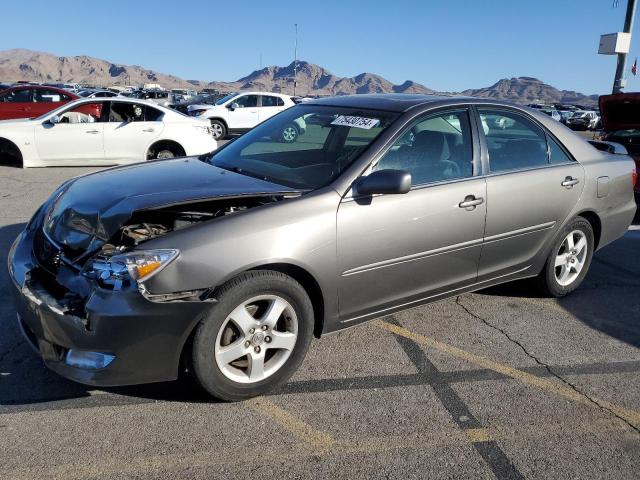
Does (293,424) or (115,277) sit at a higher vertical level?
(115,277)

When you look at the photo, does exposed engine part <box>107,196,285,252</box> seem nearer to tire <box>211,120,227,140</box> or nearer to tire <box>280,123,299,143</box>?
tire <box>280,123,299,143</box>

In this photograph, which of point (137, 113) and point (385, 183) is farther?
point (137, 113)

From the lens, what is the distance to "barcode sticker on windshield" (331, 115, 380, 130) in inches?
152

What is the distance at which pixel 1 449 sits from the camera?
2.66 m

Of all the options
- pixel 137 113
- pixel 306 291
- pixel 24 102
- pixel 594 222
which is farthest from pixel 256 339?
pixel 24 102

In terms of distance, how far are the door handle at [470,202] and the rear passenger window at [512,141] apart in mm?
329

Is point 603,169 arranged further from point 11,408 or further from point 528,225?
point 11,408

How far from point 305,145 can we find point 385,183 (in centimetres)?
108

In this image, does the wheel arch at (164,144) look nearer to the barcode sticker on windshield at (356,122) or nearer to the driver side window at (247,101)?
the barcode sticker on windshield at (356,122)

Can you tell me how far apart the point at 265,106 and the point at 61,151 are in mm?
10643

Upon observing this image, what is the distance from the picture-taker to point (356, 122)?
3.98 metres

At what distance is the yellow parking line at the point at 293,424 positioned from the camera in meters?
2.84

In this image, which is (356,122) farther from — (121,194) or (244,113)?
(244,113)

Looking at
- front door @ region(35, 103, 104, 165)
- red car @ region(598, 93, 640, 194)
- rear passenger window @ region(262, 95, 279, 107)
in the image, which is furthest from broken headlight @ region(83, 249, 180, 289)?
rear passenger window @ region(262, 95, 279, 107)
